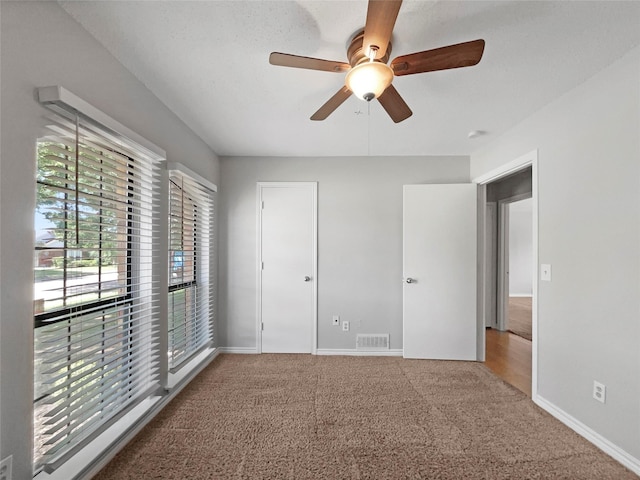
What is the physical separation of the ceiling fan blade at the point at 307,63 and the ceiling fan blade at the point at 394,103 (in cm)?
30

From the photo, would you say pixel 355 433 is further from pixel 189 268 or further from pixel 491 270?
pixel 491 270

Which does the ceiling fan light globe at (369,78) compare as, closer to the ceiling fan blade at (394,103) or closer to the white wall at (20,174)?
the ceiling fan blade at (394,103)

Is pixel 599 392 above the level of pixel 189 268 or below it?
below

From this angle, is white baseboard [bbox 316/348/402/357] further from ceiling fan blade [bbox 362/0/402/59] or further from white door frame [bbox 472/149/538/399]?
ceiling fan blade [bbox 362/0/402/59]

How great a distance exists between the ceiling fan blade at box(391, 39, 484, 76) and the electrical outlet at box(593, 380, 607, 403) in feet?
6.81

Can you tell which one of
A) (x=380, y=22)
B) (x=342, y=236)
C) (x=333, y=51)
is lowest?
(x=342, y=236)

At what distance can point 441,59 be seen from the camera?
1356mm

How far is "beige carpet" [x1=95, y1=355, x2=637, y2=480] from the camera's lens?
1688 millimetres

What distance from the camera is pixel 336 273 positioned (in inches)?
140

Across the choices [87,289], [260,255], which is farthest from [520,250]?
[87,289]

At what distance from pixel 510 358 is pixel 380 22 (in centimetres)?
369

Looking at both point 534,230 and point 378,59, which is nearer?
point 378,59

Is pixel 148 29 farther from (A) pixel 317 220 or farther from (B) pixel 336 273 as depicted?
(B) pixel 336 273

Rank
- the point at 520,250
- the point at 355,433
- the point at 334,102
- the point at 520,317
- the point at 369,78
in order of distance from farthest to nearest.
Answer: the point at 520,250 < the point at 520,317 < the point at 355,433 < the point at 334,102 < the point at 369,78
